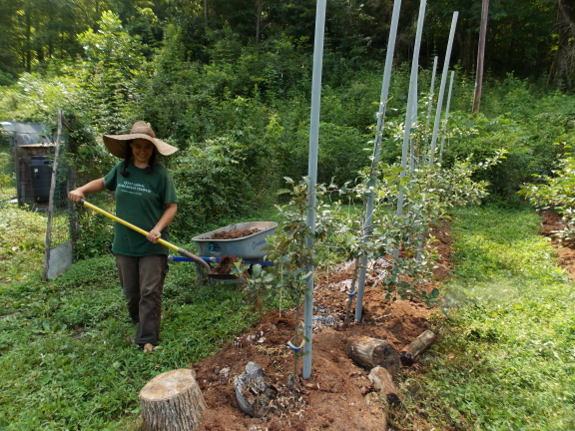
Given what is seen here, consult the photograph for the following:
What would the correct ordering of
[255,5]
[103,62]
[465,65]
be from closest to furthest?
1. [103,62]
2. [465,65]
3. [255,5]

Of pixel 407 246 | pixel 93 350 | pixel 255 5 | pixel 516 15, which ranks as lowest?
pixel 93 350

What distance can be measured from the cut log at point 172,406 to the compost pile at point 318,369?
0.09 metres

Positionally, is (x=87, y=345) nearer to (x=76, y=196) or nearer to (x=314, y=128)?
(x=76, y=196)

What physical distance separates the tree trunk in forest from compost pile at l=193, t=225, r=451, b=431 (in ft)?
56.9

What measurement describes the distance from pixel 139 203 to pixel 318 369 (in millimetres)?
1917

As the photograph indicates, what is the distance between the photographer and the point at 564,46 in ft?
54.7

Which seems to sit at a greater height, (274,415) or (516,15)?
(516,15)

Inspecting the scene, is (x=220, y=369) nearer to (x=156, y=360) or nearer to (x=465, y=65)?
(x=156, y=360)

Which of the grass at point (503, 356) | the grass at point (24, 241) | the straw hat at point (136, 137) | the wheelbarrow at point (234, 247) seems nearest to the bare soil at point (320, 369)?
the grass at point (503, 356)

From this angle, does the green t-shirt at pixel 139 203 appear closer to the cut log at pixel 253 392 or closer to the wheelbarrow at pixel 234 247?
the wheelbarrow at pixel 234 247

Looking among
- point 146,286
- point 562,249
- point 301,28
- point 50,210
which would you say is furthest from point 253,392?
point 301,28

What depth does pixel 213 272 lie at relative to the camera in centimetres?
386

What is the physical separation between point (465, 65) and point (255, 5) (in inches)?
468

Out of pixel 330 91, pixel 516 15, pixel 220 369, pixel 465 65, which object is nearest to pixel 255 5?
pixel 330 91
